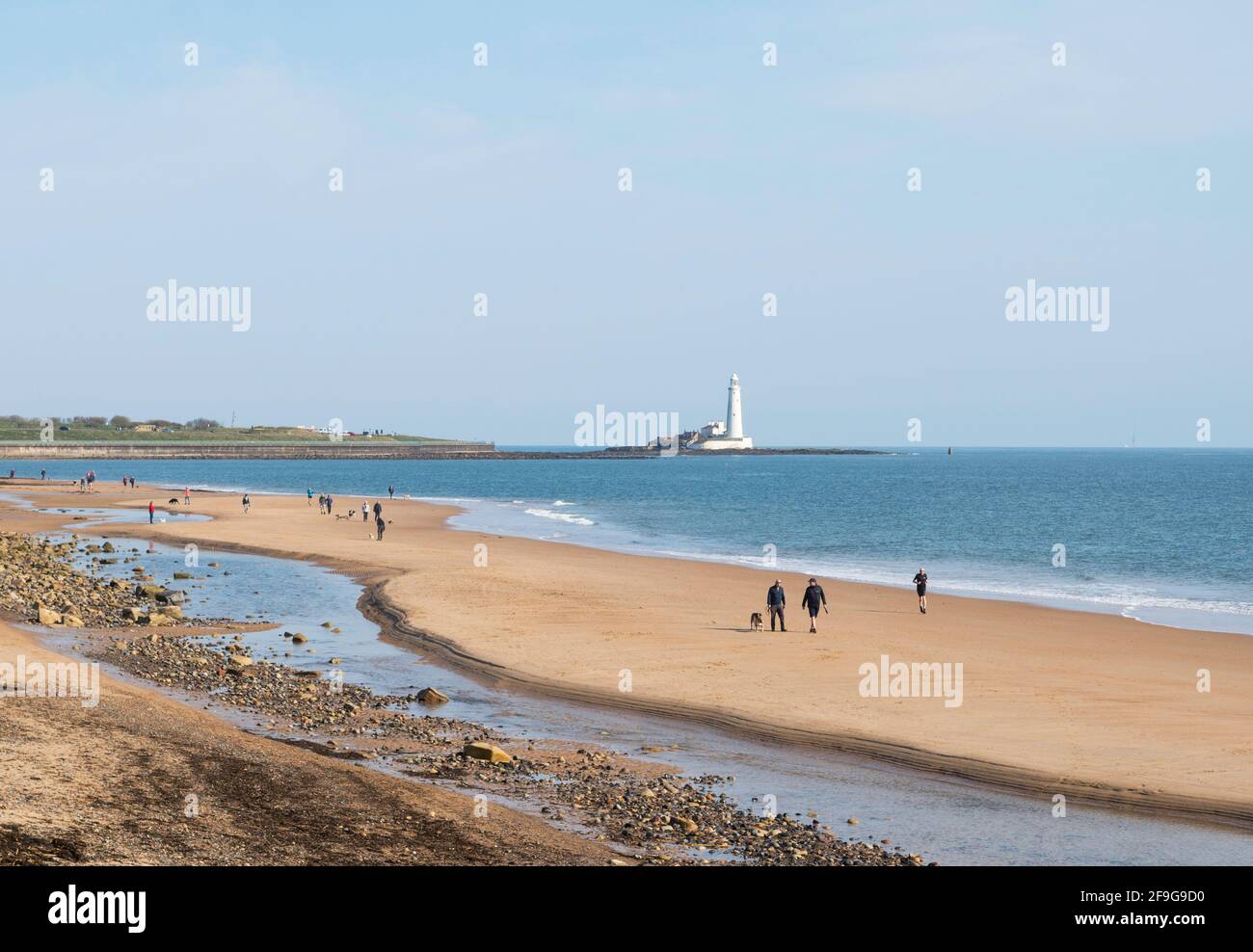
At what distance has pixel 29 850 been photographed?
A: 37.5ft

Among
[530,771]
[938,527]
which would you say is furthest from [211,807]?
[938,527]

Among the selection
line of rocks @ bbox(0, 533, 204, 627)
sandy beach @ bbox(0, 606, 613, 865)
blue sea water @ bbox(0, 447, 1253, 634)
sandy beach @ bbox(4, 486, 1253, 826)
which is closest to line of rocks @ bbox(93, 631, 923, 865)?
sandy beach @ bbox(0, 606, 613, 865)

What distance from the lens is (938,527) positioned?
81750 mm

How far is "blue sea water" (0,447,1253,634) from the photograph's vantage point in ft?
161

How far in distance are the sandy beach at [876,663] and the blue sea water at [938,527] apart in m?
8.07

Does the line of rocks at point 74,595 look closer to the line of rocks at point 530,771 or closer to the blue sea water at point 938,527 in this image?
the line of rocks at point 530,771

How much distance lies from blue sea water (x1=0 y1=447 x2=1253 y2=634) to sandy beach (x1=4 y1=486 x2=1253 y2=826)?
807 centimetres

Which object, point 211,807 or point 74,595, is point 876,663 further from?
point 74,595

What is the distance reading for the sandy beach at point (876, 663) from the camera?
18875mm

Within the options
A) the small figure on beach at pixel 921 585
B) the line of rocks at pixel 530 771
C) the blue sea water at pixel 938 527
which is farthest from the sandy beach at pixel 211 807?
the blue sea water at pixel 938 527

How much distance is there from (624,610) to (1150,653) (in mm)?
15507
